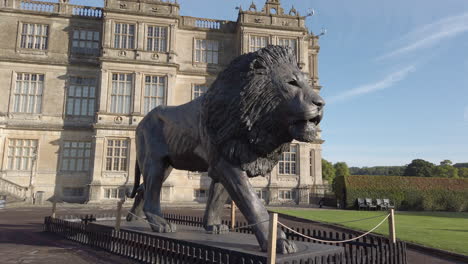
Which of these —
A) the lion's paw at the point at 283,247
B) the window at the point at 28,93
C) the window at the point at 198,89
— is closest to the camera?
the lion's paw at the point at 283,247

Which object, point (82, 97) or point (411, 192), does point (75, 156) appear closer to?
point (82, 97)

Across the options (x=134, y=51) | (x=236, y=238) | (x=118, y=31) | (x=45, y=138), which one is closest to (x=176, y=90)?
(x=134, y=51)

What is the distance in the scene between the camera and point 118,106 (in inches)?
839

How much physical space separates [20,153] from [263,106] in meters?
21.8

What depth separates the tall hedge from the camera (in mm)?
20641

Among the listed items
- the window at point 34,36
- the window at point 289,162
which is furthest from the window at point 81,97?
the window at point 289,162

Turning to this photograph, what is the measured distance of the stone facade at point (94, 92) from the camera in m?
20.6

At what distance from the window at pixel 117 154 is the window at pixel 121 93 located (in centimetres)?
202

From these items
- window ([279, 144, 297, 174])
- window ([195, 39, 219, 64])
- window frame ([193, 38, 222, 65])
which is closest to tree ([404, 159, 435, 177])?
window ([279, 144, 297, 174])

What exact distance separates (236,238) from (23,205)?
17430 mm

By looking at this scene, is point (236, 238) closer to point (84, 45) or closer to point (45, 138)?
point (45, 138)

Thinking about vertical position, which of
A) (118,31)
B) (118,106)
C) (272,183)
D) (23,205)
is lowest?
(23,205)

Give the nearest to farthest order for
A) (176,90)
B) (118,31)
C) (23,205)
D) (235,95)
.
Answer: (235,95) < (23,205) < (118,31) < (176,90)

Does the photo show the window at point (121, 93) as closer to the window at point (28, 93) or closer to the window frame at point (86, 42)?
the window frame at point (86, 42)
